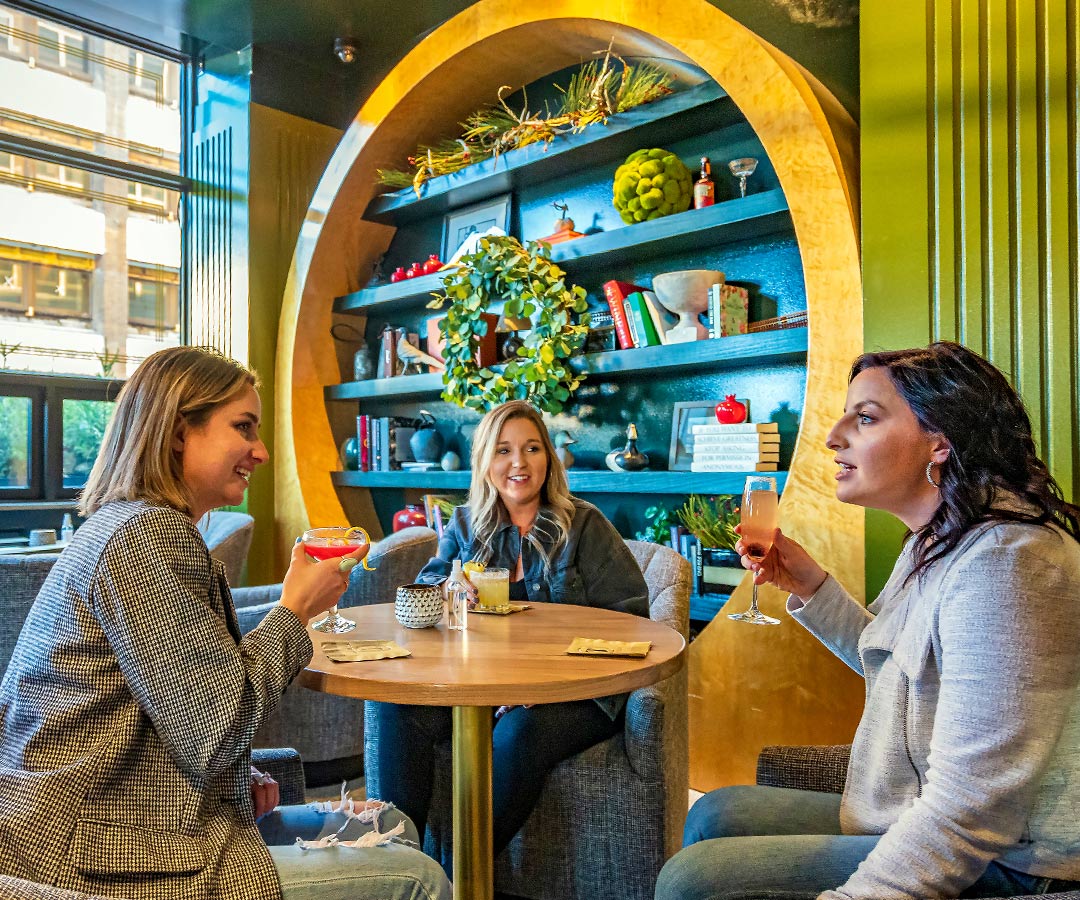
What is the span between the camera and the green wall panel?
2.30m

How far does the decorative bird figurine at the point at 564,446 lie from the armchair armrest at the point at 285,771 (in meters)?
2.30

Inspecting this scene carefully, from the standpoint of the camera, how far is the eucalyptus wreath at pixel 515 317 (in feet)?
12.0

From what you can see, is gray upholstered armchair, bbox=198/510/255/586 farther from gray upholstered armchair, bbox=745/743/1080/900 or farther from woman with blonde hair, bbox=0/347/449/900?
gray upholstered armchair, bbox=745/743/1080/900

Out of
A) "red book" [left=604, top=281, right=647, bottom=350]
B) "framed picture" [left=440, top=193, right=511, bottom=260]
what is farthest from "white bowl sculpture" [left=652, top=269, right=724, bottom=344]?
"framed picture" [left=440, top=193, right=511, bottom=260]

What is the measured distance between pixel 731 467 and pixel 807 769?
5.89ft

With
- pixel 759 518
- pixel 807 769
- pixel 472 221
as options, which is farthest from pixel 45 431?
pixel 807 769

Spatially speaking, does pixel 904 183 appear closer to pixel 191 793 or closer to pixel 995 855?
pixel 995 855

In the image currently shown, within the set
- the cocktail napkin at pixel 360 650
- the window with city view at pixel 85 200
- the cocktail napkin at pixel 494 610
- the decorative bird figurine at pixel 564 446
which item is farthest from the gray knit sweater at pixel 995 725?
the window with city view at pixel 85 200

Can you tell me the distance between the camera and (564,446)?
3.98 metres

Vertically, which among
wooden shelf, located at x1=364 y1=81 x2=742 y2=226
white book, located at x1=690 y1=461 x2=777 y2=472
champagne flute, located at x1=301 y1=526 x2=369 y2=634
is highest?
wooden shelf, located at x1=364 y1=81 x2=742 y2=226

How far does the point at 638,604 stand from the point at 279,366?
318cm

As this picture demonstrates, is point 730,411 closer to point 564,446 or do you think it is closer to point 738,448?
point 738,448

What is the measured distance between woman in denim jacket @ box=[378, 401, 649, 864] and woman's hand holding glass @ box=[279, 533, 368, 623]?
670mm

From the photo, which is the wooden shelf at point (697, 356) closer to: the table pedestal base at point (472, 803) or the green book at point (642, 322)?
the green book at point (642, 322)
